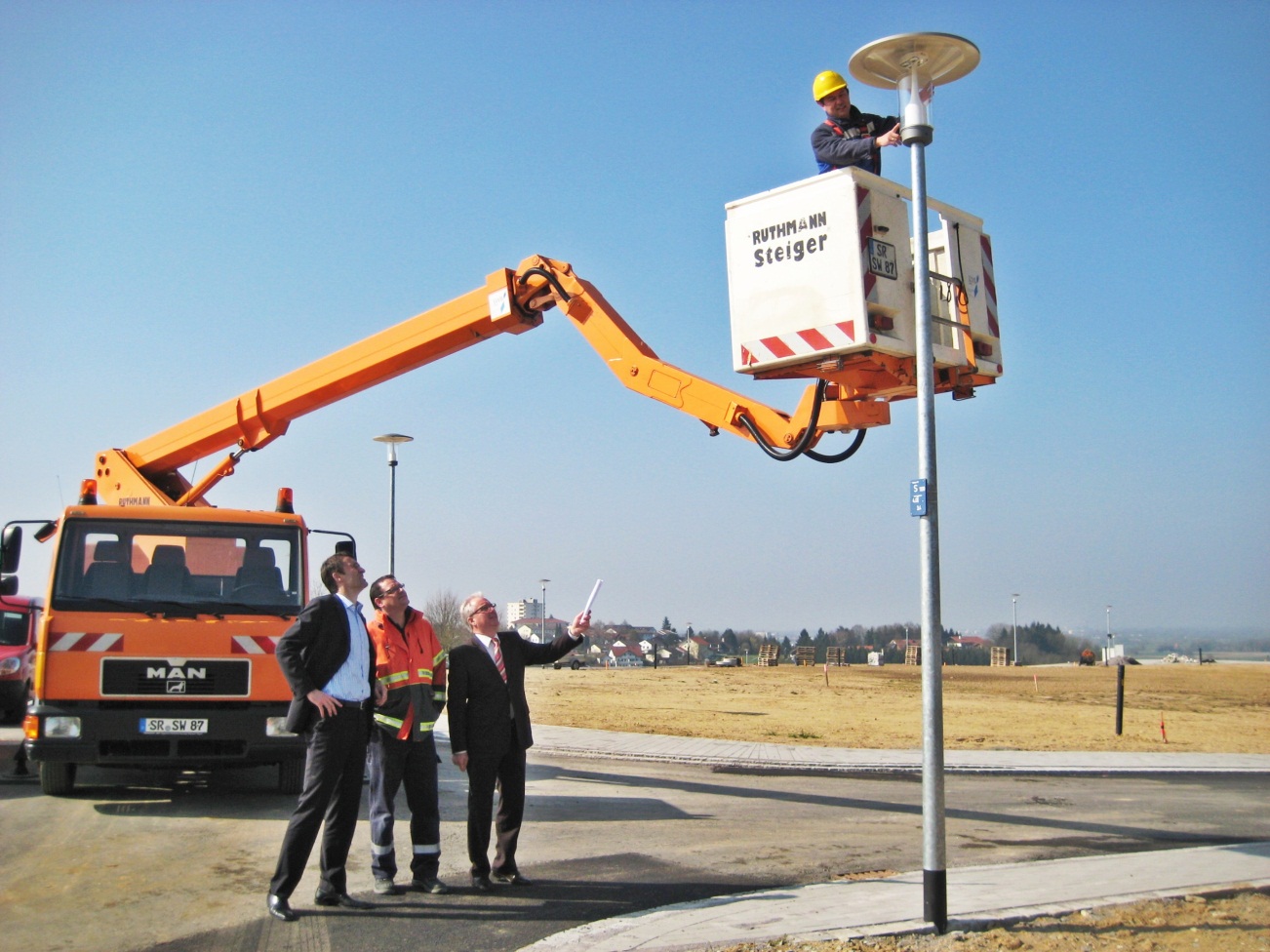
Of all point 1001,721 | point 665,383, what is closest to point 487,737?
point 665,383

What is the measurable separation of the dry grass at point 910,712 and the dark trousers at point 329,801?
11.9 m

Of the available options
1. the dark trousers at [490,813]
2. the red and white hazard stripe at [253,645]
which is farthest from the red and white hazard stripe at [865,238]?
the red and white hazard stripe at [253,645]

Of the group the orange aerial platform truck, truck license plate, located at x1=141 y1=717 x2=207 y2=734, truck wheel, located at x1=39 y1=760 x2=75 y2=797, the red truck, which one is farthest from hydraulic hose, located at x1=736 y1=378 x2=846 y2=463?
the red truck

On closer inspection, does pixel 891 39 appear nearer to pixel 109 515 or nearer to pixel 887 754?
pixel 109 515

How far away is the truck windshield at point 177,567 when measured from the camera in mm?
10094

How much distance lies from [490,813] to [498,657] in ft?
3.29

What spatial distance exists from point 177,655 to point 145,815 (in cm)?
139

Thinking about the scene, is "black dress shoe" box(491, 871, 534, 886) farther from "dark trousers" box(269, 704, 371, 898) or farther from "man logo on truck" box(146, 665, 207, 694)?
"man logo on truck" box(146, 665, 207, 694)

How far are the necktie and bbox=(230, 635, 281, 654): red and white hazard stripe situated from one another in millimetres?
3279

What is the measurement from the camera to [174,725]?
9.73m

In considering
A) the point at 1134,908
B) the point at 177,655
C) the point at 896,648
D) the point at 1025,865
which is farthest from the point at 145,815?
the point at 896,648

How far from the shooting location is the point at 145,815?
9711mm

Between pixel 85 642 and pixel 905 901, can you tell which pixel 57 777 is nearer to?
pixel 85 642

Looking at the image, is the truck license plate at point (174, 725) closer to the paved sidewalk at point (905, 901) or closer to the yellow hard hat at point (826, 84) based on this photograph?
the paved sidewalk at point (905, 901)
